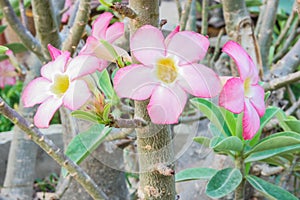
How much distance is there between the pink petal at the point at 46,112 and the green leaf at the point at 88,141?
15 centimetres

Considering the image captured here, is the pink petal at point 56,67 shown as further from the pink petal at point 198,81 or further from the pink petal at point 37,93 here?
the pink petal at point 198,81

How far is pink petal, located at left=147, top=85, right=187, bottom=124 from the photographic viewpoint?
417 mm

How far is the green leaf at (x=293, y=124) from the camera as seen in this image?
0.81 meters

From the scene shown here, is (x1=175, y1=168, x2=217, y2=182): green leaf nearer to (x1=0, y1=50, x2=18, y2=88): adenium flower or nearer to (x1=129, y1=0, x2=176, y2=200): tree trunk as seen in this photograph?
(x1=129, y1=0, x2=176, y2=200): tree trunk

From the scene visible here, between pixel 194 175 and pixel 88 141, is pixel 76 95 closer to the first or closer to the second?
pixel 88 141

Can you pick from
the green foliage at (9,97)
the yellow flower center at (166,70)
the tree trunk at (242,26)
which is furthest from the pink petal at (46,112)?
Answer: the green foliage at (9,97)

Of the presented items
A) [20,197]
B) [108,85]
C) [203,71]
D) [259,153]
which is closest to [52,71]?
[108,85]

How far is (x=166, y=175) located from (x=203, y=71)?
15 centimetres

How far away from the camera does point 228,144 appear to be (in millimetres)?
723

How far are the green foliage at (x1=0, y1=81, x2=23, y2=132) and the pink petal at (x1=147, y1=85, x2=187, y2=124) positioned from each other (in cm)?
151

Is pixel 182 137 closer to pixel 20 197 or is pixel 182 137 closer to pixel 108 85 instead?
pixel 108 85

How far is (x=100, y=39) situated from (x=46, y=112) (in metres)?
0.09

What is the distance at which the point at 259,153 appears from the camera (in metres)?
0.84

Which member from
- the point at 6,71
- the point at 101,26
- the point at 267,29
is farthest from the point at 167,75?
the point at 6,71
